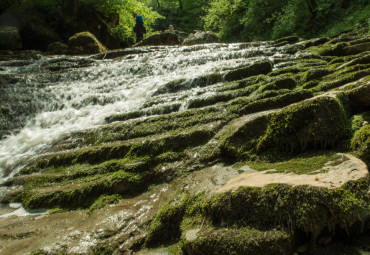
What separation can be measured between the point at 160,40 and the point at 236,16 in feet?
26.6

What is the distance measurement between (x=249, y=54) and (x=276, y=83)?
213 inches

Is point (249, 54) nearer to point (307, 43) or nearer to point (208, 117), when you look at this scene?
point (307, 43)

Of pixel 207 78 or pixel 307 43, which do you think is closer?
pixel 207 78

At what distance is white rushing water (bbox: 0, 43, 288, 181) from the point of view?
6941 millimetres

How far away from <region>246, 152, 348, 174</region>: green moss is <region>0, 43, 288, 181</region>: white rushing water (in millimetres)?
3316

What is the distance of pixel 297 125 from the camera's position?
3328mm

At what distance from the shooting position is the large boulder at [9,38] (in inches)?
672

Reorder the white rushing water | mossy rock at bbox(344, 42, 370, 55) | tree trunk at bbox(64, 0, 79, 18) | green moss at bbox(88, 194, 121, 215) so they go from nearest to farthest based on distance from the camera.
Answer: green moss at bbox(88, 194, 121, 215) → the white rushing water → mossy rock at bbox(344, 42, 370, 55) → tree trunk at bbox(64, 0, 79, 18)

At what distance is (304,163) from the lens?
2883 millimetres

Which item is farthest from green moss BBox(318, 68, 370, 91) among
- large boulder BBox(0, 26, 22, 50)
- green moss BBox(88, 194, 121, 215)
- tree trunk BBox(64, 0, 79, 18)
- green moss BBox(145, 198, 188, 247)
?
tree trunk BBox(64, 0, 79, 18)

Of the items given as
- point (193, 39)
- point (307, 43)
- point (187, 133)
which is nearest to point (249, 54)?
point (307, 43)

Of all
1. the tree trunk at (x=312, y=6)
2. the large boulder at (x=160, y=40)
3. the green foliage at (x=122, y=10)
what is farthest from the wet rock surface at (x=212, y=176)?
the green foliage at (x=122, y=10)

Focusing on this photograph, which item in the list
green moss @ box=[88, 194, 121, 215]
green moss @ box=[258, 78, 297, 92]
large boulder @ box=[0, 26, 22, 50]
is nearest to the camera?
green moss @ box=[88, 194, 121, 215]

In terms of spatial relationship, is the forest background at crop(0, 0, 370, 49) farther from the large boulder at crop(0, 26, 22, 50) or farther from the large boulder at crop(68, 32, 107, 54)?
the large boulder at crop(68, 32, 107, 54)
